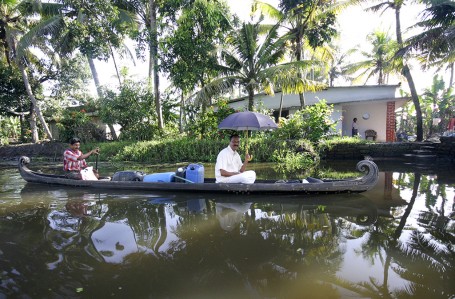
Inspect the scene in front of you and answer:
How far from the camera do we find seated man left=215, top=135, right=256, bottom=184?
619cm

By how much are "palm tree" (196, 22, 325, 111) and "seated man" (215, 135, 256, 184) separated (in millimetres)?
8378

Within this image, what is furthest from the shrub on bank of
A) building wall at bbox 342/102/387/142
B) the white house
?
building wall at bbox 342/102/387/142

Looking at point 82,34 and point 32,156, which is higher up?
point 82,34

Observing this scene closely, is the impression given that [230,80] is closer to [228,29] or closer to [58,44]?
[228,29]

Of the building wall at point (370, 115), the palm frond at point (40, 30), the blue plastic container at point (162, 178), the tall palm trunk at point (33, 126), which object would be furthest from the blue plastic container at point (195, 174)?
the tall palm trunk at point (33, 126)

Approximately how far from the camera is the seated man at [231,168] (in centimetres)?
619

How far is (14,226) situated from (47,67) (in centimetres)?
1943

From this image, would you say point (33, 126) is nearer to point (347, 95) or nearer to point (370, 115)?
point (347, 95)

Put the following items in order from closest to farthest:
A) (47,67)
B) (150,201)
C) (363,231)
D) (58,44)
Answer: (363,231) → (150,201) → (58,44) → (47,67)

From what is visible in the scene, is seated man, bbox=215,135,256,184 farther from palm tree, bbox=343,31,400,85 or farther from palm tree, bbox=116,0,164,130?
palm tree, bbox=343,31,400,85

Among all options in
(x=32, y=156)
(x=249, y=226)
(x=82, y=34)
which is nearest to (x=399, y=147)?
(x=249, y=226)

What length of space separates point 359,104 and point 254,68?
838 centimetres

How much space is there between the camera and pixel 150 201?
6324 mm

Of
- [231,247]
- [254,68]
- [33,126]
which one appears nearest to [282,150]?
[254,68]
